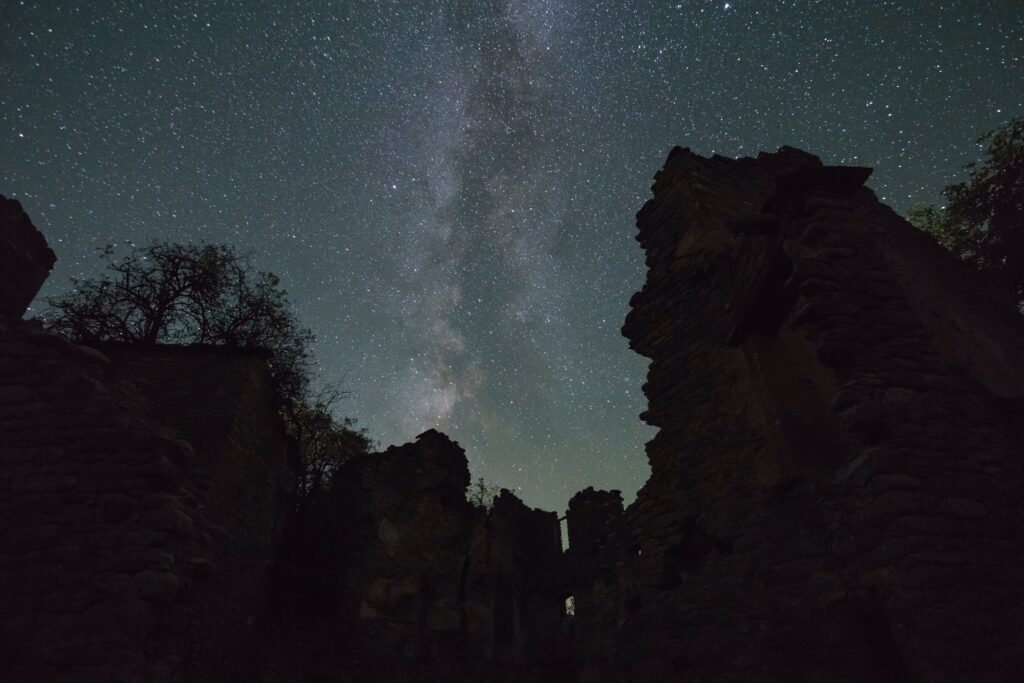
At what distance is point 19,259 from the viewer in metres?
9.78

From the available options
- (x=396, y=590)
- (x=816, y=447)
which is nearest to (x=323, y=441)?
(x=396, y=590)

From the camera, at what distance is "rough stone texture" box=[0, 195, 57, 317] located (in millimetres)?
9547

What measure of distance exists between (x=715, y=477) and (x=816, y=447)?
134 centimetres

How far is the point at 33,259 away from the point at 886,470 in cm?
1353

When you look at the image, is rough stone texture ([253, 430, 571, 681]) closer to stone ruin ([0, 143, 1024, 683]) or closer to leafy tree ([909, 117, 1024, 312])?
stone ruin ([0, 143, 1024, 683])

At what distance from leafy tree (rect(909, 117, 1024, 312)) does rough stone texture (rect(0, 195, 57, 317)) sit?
24265mm

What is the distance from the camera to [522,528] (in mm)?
25609

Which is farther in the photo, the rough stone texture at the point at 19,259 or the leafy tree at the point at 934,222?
the leafy tree at the point at 934,222

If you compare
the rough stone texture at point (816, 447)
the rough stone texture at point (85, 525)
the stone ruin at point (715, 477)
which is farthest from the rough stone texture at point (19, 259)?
the rough stone texture at point (816, 447)

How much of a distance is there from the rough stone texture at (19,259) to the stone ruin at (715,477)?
0.19ft

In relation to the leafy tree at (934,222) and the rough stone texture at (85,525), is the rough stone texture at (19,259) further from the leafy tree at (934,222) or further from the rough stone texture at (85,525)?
the leafy tree at (934,222)

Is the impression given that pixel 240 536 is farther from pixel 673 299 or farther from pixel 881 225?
pixel 881 225

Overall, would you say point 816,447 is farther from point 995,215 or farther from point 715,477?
point 995,215

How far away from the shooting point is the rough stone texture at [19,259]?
9547 millimetres
